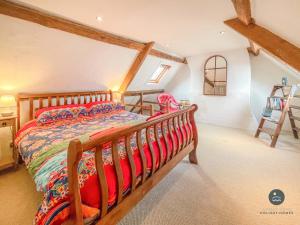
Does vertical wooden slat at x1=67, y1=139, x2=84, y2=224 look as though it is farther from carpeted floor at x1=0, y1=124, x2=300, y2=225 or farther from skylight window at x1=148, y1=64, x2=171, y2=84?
skylight window at x1=148, y1=64, x2=171, y2=84

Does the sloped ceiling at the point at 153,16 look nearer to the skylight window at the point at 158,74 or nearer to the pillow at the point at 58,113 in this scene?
the pillow at the point at 58,113

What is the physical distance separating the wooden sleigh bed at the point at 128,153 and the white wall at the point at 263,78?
10.4 feet

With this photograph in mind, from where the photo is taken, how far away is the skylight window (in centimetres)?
560

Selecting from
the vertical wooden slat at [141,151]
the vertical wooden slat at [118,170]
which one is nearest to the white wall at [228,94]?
the vertical wooden slat at [141,151]

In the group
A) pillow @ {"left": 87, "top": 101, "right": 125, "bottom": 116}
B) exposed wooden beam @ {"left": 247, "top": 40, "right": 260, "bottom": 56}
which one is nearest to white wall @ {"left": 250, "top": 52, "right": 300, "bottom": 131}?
exposed wooden beam @ {"left": 247, "top": 40, "right": 260, "bottom": 56}

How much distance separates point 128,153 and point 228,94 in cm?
431

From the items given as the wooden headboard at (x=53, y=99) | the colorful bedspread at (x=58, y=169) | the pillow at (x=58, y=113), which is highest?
the wooden headboard at (x=53, y=99)

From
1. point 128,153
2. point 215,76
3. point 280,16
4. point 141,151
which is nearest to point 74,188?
point 128,153

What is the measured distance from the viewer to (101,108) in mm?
3467

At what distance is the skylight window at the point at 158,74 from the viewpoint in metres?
5.60

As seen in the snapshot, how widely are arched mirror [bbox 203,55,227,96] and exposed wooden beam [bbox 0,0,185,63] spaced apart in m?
2.52

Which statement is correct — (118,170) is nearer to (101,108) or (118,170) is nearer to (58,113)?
(58,113)

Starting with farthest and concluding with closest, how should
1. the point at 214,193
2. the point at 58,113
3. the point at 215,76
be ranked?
the point at 215,76
the point at 58,113
the point at 214,193

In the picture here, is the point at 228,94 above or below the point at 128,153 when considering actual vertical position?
above
